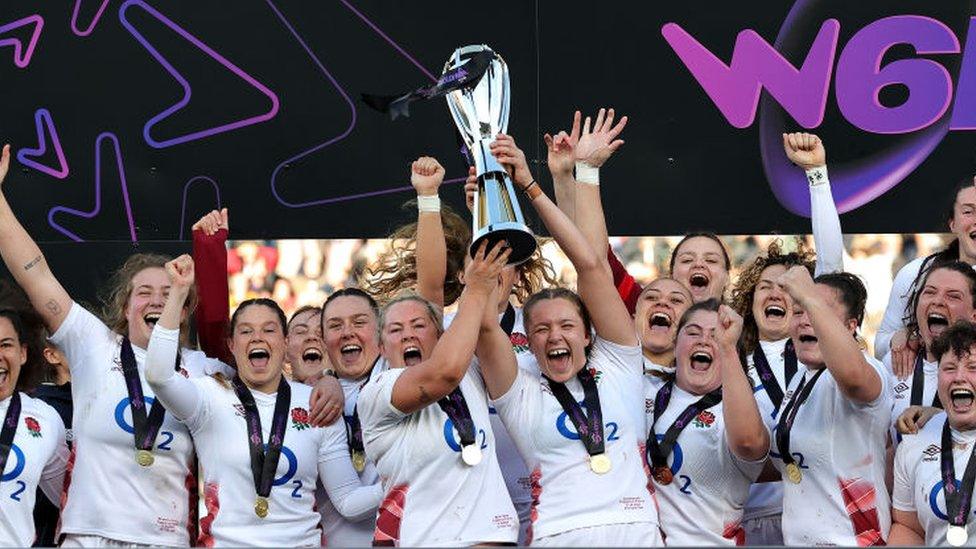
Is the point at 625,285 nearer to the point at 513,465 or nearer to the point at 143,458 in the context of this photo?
the point at 513,465

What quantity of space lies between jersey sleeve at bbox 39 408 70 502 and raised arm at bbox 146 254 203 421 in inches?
16.9

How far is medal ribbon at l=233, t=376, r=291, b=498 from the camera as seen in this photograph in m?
6.43

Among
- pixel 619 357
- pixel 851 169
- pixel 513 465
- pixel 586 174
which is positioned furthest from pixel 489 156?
pixel 851 169

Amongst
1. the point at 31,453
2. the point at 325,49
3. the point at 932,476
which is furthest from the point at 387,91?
the point at 932,476

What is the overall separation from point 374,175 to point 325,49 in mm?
523

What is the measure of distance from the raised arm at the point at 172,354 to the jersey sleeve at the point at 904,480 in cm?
219

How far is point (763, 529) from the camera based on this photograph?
6789mm

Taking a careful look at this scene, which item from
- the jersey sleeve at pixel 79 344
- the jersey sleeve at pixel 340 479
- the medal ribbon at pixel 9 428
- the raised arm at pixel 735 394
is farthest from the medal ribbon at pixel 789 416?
the medal ribbon at pixel 9 428

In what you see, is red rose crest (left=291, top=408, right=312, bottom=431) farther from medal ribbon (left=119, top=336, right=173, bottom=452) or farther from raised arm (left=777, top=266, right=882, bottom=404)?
→ raised arm (left=777, top=266, right=882, bottom=404)

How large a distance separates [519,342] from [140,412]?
127 centimetres

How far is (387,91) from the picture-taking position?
788 cm

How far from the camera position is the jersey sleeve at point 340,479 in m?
6.61

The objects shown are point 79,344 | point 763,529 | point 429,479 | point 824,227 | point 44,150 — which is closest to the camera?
point 429,479

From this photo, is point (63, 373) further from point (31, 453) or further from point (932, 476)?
point (932, 476)
